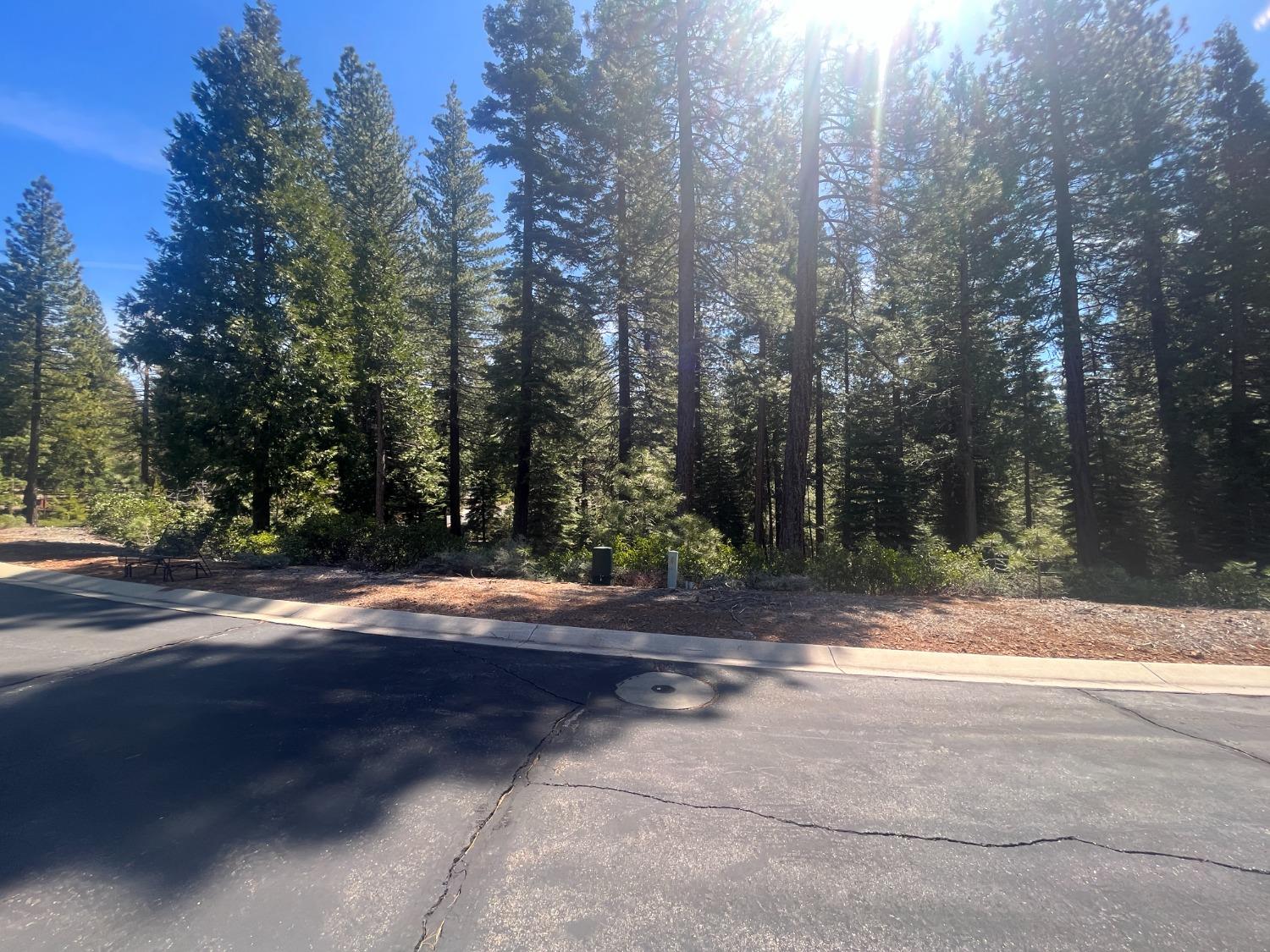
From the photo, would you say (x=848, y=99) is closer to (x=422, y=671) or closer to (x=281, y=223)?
(x=422, y=671)

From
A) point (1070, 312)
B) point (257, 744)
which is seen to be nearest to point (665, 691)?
point (257, 744)

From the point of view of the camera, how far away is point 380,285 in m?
19.4

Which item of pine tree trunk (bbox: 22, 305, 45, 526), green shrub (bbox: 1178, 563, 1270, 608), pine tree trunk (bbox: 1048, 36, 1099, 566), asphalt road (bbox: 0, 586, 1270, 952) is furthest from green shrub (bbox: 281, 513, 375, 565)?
pine tree trunk (bbox: 22, 305, 45, 526)

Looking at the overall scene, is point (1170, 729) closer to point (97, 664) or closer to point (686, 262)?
point (97, 664)

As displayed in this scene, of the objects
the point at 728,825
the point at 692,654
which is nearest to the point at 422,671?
the point at 692,654

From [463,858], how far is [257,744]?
224cm

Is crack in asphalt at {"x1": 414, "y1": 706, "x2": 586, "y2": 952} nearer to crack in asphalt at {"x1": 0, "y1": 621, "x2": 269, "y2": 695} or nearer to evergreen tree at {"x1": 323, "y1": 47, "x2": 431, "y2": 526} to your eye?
crack in asphalt at {"x1": 0, "y1": 621, "x2": 269, "y2": 695}

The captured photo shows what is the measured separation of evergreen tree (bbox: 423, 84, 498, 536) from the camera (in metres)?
24.8

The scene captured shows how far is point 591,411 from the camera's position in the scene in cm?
2203

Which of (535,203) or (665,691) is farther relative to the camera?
(535,203)

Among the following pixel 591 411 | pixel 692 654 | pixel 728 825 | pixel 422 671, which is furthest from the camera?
pixel 591 411

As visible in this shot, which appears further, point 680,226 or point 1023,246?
point 1023,246

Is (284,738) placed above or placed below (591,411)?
below

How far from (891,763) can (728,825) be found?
1.50 m
